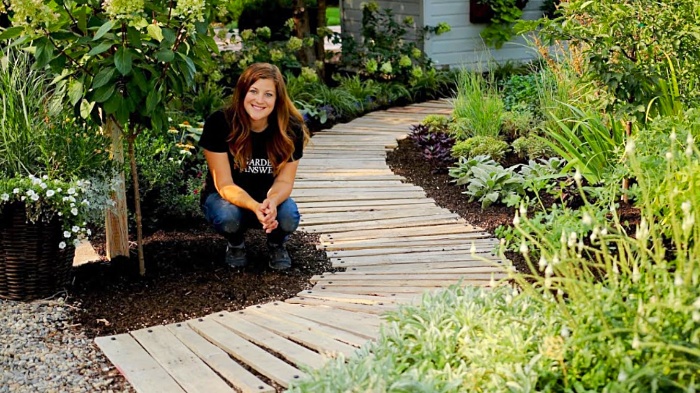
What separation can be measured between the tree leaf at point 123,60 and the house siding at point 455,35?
6.65 metres

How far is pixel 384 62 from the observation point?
9.72 m

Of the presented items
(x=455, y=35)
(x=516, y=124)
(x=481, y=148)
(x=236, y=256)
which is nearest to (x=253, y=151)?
(x=236, y=256)

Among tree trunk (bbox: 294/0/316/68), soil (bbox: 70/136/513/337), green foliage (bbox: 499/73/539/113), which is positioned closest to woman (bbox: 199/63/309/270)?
soil (bbox: 70/136/513/337)

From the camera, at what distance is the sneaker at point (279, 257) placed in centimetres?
460

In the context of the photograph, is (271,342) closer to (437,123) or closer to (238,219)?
(238,219)

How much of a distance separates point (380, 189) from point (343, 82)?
3177 millimetres

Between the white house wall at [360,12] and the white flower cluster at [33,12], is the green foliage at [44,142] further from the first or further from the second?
the white house wall at [360,12]

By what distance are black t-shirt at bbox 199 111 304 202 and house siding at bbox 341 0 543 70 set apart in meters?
5.88

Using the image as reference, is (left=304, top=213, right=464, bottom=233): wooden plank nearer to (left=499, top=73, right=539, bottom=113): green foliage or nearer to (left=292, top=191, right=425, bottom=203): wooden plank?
(left=292, top=191, right=425, bottom=203): wooden plank

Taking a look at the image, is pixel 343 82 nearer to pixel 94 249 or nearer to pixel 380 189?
pixel 380 189

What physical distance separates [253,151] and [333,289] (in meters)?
0.85

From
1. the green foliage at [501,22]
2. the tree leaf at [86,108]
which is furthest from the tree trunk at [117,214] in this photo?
the green foliage at [501,22]

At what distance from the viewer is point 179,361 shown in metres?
3.36

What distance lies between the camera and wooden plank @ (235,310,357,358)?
327 cm
